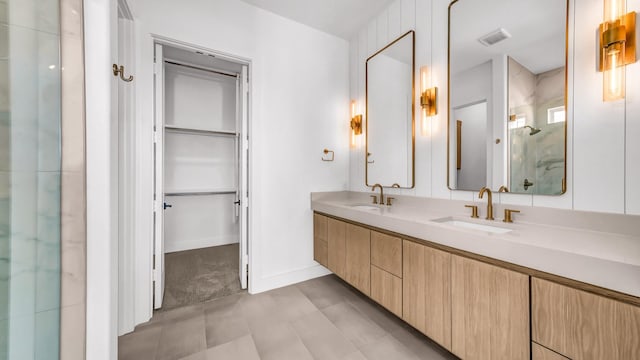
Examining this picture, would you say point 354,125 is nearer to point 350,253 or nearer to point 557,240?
point 350,253

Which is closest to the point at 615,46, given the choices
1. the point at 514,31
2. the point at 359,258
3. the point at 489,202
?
the point at 514,31

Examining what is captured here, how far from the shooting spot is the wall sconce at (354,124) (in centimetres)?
280

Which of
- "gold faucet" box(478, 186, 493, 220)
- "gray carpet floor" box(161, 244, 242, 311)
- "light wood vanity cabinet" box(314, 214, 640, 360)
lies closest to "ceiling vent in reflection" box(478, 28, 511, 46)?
"gold faucet" box(478, 186, 493, 220)

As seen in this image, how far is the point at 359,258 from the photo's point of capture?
1988 mm

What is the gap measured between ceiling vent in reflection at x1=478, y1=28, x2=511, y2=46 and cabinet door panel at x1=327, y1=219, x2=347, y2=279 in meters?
1.74

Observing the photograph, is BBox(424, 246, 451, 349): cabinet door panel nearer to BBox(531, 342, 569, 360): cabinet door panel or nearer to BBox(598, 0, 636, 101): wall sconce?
BBox(531, 342, 569, 360): cabinet door panel

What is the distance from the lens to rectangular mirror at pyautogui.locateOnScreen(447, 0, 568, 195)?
134 cm

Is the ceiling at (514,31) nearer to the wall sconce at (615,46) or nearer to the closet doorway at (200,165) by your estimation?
the wall sconce at (615,46)

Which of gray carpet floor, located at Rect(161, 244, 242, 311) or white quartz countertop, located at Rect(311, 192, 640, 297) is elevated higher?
white quartz countertop, located at Rect(311, 192, 640, 297)

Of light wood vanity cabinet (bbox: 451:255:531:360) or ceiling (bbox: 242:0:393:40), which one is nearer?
light wood vanity cabinet (bbox: 451:255:531:360)

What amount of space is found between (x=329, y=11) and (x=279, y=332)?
298cm

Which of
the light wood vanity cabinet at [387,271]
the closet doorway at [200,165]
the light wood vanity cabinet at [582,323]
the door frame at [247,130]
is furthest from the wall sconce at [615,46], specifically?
the closet doorway at [200,165]

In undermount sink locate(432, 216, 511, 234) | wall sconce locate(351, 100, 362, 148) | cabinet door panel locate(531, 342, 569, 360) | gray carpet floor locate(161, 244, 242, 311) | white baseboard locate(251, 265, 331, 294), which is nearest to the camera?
cabinet door panel locate(531, 342, 569, 360)

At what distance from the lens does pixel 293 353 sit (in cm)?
156
